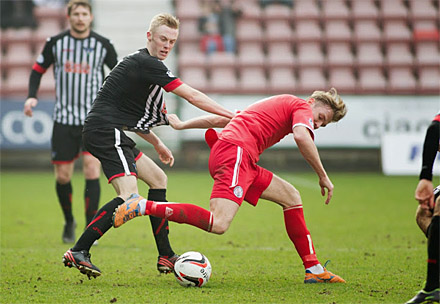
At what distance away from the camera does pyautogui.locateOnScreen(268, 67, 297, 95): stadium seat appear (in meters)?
15.3

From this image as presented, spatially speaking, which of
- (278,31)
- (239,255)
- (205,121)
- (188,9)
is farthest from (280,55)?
(205,121)

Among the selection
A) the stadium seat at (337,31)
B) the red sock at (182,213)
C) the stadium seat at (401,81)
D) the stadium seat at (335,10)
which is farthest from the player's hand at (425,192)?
the stadium seat at (335,10)

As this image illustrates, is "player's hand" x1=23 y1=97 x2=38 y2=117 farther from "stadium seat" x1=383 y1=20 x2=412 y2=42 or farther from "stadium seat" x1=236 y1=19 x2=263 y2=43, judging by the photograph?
"stadium seat" x1=383 y1=20 x2=412 y2=42

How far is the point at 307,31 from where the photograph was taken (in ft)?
54.8

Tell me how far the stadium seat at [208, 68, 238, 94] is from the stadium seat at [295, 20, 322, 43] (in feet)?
6.88

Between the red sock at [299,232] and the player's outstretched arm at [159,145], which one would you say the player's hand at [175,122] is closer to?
the player's outstretched arm at [159,145]

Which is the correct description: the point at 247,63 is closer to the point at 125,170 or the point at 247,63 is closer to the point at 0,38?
the point at 0,38

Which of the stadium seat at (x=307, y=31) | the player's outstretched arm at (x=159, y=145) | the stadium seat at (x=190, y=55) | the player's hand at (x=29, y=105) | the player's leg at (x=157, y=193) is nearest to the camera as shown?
the player's leg at (x=157, y=193)

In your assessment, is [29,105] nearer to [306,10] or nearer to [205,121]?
[205,121]

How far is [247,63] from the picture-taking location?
1602 cm

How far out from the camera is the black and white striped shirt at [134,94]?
422cm

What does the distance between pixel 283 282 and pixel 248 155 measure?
904 millimetres

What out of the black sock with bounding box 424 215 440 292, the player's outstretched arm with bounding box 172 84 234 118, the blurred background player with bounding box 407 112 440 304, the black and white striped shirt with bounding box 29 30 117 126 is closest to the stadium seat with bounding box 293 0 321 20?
the black and white striped shirt with bounding box 29 30 117 126

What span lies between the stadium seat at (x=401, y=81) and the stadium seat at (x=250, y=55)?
10.7 feet
